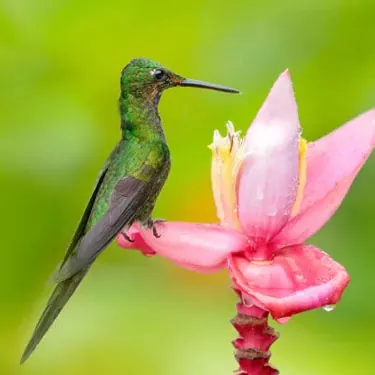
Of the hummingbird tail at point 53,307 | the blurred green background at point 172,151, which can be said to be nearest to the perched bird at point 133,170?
the hummingbird tail at point 53,307

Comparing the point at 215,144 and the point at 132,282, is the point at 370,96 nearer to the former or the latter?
the point at 132,282

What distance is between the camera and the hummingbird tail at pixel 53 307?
451mm

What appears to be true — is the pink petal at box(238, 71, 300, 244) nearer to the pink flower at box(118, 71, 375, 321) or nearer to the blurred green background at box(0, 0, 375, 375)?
the pink flower at box(118, 71, 375, 321)

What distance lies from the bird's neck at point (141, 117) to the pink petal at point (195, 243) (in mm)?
59

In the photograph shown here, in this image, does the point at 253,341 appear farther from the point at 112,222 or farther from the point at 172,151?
the point at 172,151

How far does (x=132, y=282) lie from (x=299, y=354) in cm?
22

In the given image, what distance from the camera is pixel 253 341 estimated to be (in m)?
0.51

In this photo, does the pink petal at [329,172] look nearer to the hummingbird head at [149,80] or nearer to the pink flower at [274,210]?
the pink flower at [274,210]

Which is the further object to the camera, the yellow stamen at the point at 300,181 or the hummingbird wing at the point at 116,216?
the yellow stamen at the point at 300,181

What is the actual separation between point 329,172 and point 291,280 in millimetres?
88

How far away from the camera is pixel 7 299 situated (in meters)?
1.18

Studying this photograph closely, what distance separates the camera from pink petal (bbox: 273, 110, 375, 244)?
562 millimetres

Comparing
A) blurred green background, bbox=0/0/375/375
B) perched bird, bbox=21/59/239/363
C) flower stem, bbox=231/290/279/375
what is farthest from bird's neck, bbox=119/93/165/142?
blurred green background, bbox=0/0/375/375

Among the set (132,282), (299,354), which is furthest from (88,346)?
(299,354)
